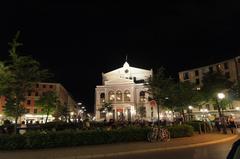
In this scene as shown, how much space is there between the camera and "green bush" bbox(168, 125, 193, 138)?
21.7 meters

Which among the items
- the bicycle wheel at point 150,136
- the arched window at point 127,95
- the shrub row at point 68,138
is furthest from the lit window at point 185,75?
the bicycle wheel at point 150,136

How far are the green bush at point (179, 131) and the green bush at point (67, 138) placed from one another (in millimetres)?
2839

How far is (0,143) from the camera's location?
1627cm

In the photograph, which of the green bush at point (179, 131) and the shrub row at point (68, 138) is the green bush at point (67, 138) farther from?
the green bush at point (179, 131)

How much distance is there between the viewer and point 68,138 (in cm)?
1722

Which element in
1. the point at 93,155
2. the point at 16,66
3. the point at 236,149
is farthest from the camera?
the point at 16,66

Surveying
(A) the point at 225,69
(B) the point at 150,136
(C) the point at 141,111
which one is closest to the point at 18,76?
(B) the point at 150,136

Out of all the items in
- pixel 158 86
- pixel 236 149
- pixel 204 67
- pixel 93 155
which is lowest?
pixel 93 155

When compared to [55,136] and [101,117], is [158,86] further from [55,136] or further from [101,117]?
[101,117]

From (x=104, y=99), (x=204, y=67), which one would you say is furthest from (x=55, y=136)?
(x=104, y=99)

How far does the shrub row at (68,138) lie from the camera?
52.9ft

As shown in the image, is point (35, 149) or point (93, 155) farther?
point (35, 149)

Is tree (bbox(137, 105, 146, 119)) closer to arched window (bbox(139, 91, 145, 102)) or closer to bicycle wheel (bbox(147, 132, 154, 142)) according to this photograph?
arched window (bbox(139, 91, 145, 102))

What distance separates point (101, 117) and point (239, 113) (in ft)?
144
